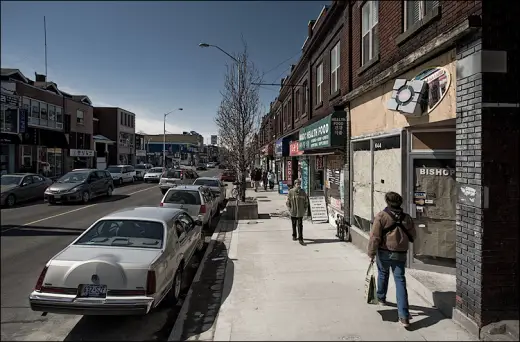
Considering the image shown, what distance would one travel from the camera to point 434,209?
634 cm

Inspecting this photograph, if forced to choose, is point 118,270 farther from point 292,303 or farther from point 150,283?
point 292,303

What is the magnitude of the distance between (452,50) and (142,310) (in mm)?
5385

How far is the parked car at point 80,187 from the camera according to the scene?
16.9m

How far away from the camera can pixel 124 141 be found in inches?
2205

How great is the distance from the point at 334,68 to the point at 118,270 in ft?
32.4

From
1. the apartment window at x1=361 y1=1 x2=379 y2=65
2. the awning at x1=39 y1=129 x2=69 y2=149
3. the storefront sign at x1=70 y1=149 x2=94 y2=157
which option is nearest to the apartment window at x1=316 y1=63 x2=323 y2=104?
the apartment window at x1=361 y1=1 x2=379 y2=65

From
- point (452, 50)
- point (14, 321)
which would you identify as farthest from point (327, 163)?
point (14, 321)

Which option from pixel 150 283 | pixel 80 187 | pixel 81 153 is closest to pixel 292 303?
pixel 150 283

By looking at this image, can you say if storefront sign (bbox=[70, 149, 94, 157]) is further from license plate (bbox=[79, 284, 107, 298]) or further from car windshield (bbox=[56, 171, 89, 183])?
license plate (bbox=[79, 284, 107, 298])

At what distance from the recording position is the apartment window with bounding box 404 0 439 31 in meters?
6.02

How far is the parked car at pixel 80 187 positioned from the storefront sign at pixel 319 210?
11.6 meters

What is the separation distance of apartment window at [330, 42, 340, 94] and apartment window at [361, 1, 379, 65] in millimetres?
2690

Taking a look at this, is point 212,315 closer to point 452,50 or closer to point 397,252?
point 397,252

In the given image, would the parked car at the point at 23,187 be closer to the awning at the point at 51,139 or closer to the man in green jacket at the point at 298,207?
the awning at the point at 51,139
